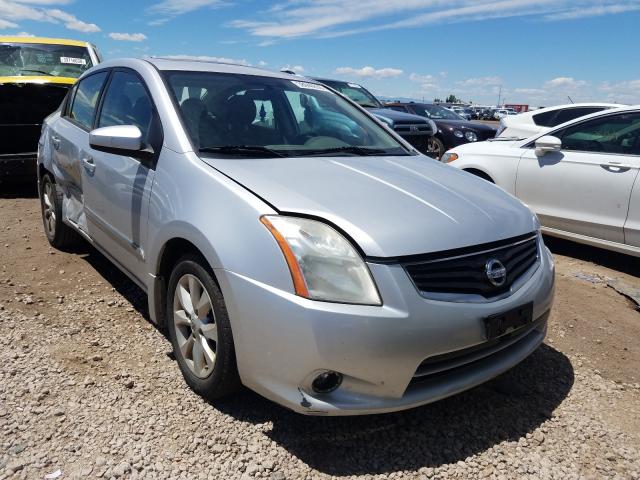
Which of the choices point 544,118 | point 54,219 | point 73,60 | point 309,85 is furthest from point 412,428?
point 544,118

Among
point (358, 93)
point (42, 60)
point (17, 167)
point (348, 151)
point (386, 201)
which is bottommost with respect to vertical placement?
point (17, 167)

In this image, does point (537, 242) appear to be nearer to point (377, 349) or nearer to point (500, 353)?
point (500, 353)

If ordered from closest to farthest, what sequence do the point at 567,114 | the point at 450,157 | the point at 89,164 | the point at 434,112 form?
the point at 89,164, the point at 450,157, the point at 567,114, the point at 434,112

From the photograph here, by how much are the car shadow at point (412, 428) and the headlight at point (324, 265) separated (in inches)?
28.9

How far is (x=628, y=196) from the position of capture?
459 cm

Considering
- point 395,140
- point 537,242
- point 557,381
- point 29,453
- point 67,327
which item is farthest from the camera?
point 395,140

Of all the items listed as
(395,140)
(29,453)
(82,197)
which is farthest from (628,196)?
(29,453)

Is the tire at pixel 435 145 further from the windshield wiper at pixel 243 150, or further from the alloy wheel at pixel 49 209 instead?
the windshield wiper at pixel 243 150

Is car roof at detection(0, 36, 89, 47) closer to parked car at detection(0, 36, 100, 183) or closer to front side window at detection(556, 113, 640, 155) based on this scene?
parked car at detection(0, 36, 100, 183)

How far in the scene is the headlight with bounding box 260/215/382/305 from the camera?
82.2 inches

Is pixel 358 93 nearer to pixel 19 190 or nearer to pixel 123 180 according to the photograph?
pixel 19 190

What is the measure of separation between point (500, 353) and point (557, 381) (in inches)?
28.5

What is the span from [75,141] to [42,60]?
4907 mm

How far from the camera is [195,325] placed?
2.59 metres
